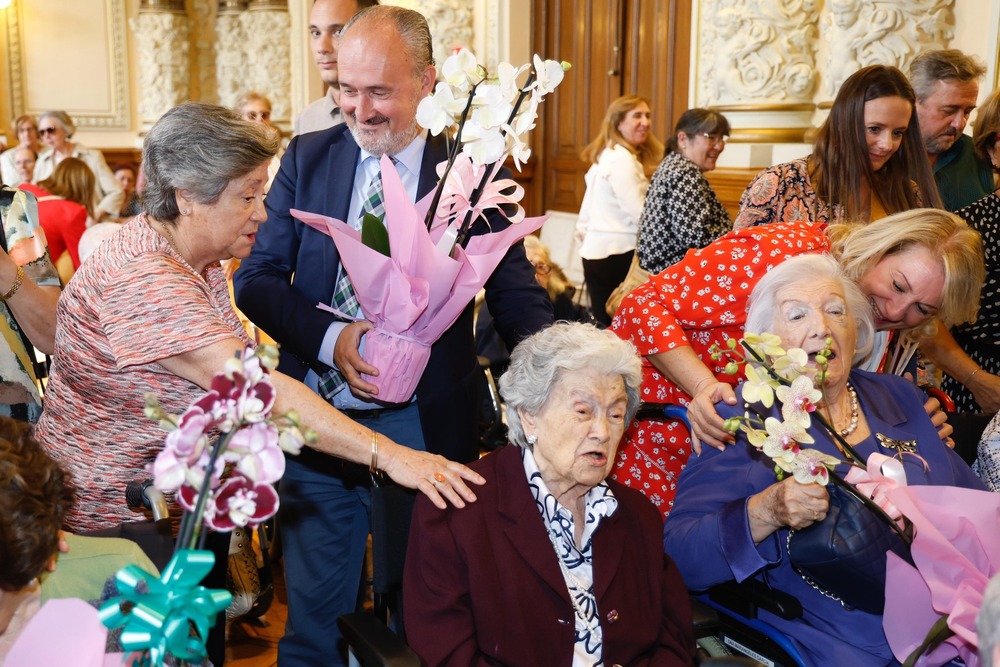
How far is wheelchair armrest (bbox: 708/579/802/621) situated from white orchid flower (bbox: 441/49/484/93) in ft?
3.90

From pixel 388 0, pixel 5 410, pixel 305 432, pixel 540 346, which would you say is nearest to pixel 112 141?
pixel 388 0

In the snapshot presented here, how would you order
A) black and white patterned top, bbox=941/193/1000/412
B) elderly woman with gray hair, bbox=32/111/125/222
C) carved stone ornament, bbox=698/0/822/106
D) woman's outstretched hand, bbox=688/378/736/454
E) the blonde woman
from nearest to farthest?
1. woman's outstretched hand, bbox=688/378/736/454
2. black and white patterned top, bbox=941/193/1000/412
3. carved stone ornament, bbox=698/0/822/106
4. the blonde woman
5. elderly woman with gray hair, bbox=32/111/125/222

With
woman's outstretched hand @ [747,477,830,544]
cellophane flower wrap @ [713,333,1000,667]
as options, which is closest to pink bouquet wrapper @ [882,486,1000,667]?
cellophane flower wrap @ [713,333,1000,667]

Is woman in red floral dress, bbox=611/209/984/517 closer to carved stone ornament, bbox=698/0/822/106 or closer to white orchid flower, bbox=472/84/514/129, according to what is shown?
white orchid flower, bbox=472/84/514/129

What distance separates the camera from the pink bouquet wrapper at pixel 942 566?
5.47 ft

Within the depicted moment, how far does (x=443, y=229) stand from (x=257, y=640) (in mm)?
1928

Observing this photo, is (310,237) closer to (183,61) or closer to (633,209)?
(633,209)

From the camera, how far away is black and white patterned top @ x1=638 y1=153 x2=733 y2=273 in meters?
5.05

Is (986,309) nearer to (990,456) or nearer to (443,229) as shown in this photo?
(990,456)

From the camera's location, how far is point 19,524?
4.57 ft

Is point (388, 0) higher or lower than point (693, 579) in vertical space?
higher

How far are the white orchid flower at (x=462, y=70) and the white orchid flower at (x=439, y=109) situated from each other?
0.9 inches

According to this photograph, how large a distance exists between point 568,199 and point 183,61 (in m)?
4.93

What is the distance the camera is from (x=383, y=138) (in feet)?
7.52
